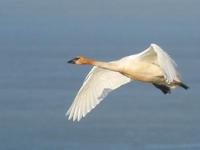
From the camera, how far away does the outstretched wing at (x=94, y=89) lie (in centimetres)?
1711

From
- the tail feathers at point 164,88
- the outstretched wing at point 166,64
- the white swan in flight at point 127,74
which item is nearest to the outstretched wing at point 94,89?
the white swan in flight at point 127,74

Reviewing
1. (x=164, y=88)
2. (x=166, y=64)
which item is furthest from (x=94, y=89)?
(x=166, y=64)

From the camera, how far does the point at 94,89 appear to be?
17375 mm

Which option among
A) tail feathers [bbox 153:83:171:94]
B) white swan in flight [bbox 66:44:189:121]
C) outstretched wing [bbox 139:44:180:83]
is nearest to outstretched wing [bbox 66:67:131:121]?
white swan in flight [bbox 66:44:189:121]

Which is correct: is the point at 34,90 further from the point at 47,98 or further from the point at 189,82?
the point at 189,82

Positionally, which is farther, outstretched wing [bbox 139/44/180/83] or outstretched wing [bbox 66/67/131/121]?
outstretched wing [bbox 66/67/131/121]

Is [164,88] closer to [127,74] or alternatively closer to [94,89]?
[127,74]

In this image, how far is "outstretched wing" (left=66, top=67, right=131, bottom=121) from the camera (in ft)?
56.1

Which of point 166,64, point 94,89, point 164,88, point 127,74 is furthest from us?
A: point 94,89

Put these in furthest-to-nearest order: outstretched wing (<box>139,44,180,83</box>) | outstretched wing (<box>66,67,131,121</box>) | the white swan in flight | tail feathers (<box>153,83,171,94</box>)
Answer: outstretched wing (<box>66,67,131,121</box>) → tail feathers (<box>153,83,171,94</box>) → the white swan in flight → outstretched wing (<box>139,44,180,83</box>)

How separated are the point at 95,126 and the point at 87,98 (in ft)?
17.3

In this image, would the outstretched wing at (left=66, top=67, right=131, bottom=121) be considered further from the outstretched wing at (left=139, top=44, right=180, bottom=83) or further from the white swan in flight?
the outstretched wing at (left=139, top=44, right=180, bottom=83)

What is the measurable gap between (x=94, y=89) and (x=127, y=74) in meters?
1.28

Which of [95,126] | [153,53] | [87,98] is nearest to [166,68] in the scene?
[153,53]
